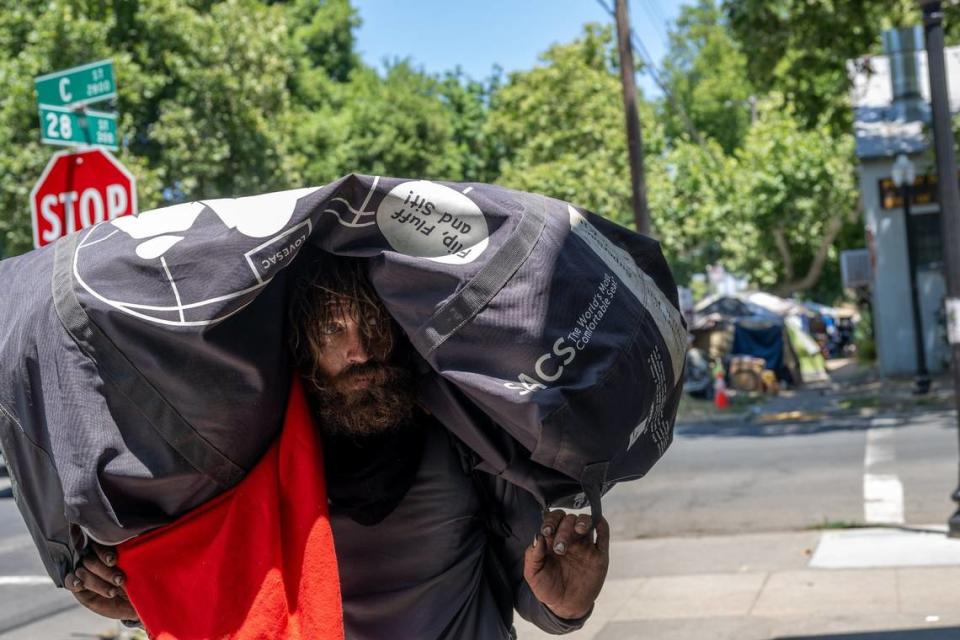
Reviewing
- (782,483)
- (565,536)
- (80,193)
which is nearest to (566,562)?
(565,536)

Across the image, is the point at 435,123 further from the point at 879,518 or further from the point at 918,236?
the point at 879,518

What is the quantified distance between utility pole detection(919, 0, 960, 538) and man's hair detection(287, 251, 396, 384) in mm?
7682

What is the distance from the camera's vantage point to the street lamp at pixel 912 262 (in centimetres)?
2011

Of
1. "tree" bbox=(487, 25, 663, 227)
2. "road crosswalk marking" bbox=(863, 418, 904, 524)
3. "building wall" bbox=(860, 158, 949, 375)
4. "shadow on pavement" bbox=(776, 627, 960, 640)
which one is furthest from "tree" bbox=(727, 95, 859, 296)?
"shadow on pavement" bbox=(776, 627, 960, 640)

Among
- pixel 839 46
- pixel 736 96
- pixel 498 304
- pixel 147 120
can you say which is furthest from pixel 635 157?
pixel 736 96

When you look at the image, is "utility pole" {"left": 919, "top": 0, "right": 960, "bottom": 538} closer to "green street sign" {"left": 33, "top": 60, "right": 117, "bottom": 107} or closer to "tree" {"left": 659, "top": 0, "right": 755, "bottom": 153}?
"green street sign" {"left": 33, "top": 60, "right": 117, "bottom": 107}

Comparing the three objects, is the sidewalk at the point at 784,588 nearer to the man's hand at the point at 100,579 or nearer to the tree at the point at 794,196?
the man's hand at the point at 100,579

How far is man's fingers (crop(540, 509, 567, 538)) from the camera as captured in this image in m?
2.36

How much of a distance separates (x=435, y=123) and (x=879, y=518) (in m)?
30.7

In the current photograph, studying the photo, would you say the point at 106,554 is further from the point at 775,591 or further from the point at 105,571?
the point at 775,591

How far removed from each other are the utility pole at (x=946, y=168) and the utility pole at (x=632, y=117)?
10317 millimetres

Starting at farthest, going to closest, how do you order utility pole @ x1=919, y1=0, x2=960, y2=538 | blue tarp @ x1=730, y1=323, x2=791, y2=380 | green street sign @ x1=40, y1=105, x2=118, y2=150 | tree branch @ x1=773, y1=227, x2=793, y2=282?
1. tree branch @ x1=773, y1=227, x2=793, y2=282
2. blue tarp @ x1=730, y1=323, x2=791, y2=380
3. utility pole @ x1=919, y1=0, x2=960, y2=538
4. green street sign @ x1=40, y1=105, x2=118, y2=150

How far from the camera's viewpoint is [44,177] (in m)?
7.49

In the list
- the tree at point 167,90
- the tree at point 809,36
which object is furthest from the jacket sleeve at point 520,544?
the tree at point 167,90
